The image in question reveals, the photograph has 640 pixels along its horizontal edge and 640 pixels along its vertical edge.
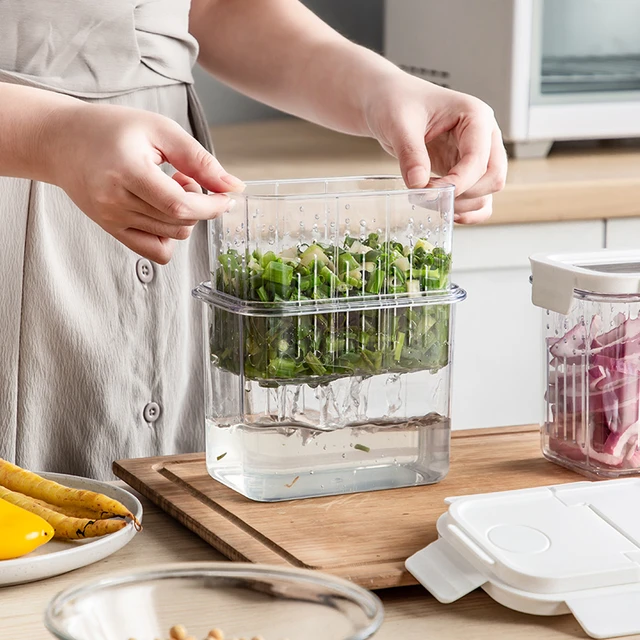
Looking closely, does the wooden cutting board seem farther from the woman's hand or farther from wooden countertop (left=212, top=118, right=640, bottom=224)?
wooden countertop (left=212, top=118, right=640, bottom=224)

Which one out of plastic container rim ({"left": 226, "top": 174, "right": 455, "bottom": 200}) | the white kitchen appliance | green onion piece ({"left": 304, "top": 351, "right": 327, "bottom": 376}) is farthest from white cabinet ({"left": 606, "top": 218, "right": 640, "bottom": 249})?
green onion piece ({"left": 304, "top": 351, "right": 327, "bottom": 376})

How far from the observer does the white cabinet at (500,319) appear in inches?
55.6

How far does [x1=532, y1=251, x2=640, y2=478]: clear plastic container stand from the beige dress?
39 centimetres

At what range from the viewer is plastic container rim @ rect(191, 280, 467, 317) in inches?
27.8

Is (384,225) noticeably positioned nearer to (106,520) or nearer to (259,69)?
(106,520)

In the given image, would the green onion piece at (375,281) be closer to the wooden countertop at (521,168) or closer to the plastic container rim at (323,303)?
the plastic container rim at (323,303)

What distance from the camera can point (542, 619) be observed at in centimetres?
58

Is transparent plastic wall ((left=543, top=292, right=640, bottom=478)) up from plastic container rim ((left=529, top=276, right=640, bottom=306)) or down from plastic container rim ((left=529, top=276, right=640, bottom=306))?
down

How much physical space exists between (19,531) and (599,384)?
0.41 m

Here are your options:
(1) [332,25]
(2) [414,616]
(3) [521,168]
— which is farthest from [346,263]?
(1) [332,25]

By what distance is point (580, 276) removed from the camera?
78cm

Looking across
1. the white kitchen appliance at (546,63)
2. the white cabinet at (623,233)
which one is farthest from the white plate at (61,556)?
the white kitchen appliance at (546,63)

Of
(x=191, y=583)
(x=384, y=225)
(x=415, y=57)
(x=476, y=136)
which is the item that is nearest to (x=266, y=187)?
(x=384, y=225)

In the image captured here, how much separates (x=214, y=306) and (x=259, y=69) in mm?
448
